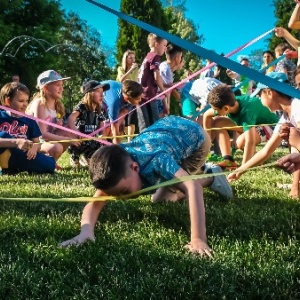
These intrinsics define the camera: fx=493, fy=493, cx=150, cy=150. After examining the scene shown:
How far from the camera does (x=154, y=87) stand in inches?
323

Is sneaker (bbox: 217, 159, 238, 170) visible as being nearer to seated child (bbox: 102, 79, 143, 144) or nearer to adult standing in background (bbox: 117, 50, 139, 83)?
seated child (bbox: 102, 79, 143, 144)

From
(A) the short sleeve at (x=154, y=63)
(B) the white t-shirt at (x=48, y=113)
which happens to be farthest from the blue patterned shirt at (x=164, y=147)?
(A) the short sleeve at (x=154, y=63)

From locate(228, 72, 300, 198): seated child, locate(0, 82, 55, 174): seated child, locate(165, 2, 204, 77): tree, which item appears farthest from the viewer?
locate(165, 2, 204, 77): tree

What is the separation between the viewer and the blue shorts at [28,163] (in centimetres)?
584

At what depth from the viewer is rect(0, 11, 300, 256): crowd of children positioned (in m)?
2.68

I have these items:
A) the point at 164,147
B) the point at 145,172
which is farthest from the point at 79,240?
the point at 164,147

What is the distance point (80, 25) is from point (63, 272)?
48555mm

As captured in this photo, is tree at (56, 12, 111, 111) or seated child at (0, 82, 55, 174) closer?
seated child at (0, 82, 55, 174)

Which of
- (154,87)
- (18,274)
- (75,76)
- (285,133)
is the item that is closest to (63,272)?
(18,274)

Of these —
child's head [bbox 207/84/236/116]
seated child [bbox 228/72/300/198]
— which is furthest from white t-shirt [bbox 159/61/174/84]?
seated child [bbox 228/72/300/198]

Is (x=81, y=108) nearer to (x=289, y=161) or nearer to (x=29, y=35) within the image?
(x=289, y=161)

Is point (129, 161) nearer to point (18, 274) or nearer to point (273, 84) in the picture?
point (18, 274)

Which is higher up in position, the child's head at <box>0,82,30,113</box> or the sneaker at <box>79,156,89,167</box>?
the child's head at <box>0,82,30,113</box>

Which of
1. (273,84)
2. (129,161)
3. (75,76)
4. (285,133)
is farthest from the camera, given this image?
(75,76)
